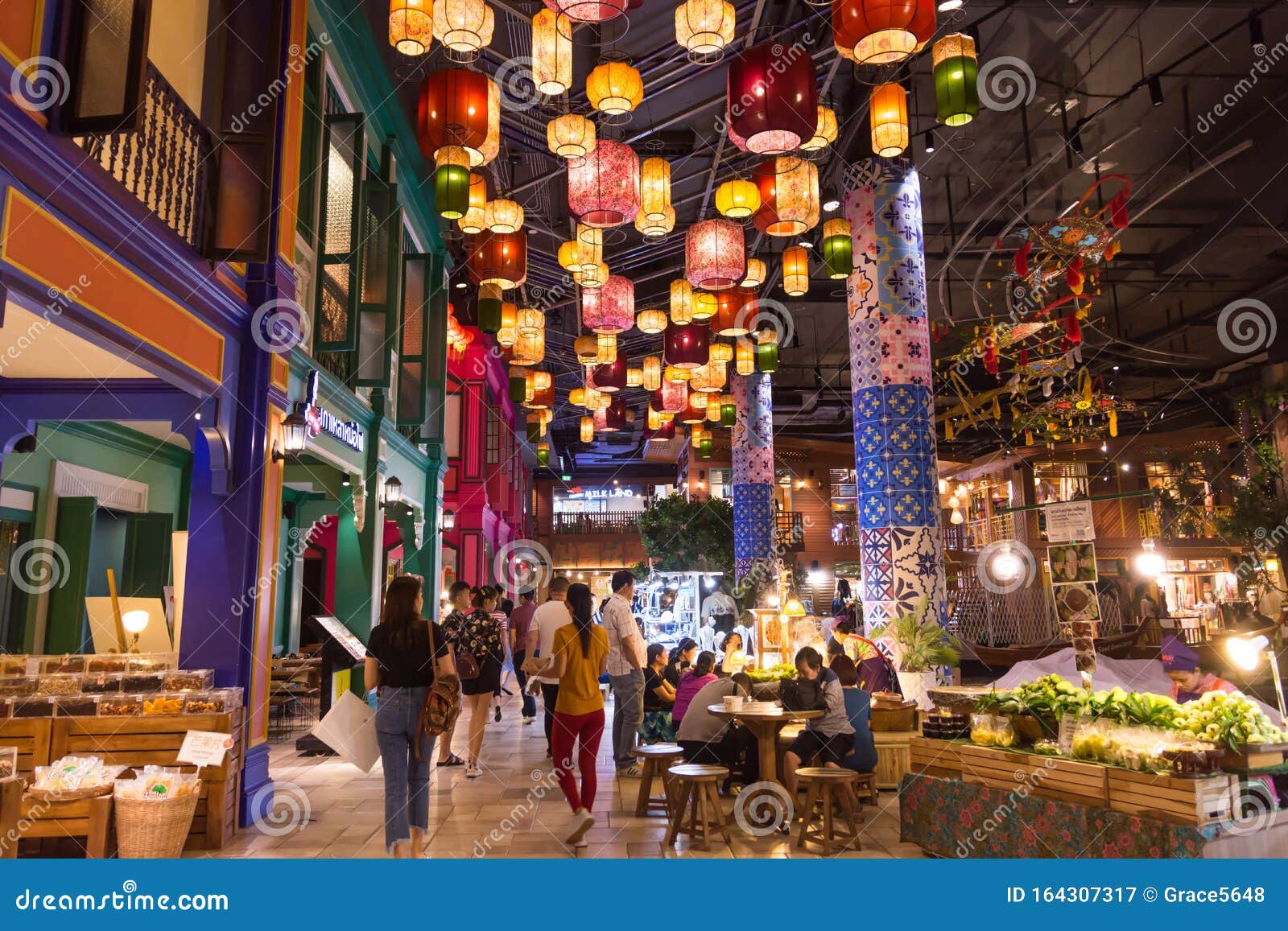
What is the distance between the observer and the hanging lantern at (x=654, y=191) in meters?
7.50

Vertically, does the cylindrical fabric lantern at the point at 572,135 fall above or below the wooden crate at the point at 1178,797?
above

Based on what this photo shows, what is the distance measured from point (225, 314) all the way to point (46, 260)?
2117 millimetres

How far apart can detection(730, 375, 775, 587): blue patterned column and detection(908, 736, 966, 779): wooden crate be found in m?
12.5

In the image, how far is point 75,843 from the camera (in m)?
4.88

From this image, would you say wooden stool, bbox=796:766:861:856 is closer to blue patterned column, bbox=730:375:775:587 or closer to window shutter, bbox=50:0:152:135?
window shutter, bbox=50:0:152:135

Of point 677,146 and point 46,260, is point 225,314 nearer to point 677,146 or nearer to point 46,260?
point 46,260

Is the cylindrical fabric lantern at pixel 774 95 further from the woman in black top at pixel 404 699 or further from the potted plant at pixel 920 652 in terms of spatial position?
the potted plant at pixel 920 652

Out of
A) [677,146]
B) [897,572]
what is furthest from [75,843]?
[677,146]

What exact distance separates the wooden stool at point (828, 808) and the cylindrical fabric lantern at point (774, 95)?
413 cm

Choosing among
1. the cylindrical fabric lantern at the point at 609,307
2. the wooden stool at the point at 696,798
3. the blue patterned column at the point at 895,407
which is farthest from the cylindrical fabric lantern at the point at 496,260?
the wooden stool at the point at 696,798

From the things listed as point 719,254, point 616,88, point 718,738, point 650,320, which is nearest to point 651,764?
point 718,738

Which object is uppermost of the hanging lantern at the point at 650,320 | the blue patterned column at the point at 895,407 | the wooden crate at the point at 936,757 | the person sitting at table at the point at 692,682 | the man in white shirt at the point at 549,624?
the hanging lantern at the point at 650,320

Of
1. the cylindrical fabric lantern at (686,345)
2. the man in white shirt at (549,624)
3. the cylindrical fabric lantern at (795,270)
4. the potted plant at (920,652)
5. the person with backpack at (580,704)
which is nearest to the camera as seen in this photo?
the person with backpack at (580,704)

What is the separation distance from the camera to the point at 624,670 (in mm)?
7547
